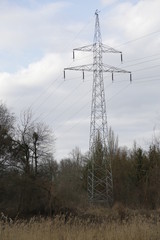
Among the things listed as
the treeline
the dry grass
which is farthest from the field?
the treeline

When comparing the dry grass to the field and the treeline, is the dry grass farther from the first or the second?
the treeline

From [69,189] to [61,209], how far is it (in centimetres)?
280

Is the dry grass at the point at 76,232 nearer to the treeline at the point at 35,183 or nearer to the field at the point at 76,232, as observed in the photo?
the field at the point at 76,232

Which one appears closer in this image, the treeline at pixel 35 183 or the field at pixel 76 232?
the field at pixel 76 232

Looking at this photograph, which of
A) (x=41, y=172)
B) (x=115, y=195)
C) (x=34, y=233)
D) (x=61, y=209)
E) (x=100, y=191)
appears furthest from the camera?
(x=115, y=195)

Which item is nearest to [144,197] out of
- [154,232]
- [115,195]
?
[115,195]

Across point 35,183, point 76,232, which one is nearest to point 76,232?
point 76,232

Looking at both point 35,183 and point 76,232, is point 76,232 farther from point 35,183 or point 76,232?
point 35,183

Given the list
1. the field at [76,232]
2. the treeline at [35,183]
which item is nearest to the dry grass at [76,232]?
the field at [76,232]

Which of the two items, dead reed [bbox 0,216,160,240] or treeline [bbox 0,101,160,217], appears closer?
dead reed [bbox 0,216,160,240]

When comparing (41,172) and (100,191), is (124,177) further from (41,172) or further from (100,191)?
(41,172)

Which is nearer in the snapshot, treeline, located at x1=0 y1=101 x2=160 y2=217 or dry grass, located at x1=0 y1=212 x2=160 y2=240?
dry grass, located at x1=0 y1=212 x2=160 y2=240

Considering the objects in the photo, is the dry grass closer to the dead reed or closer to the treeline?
the dead reed

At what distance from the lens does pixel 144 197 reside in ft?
185
